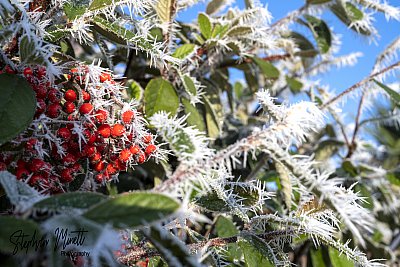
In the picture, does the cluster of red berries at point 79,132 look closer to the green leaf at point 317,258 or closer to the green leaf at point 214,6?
the green leaf at point 214,6

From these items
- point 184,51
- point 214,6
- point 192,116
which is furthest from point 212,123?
point 214,6

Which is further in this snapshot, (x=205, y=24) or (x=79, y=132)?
(x=205, y=24)

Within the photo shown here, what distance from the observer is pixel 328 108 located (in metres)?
1.78

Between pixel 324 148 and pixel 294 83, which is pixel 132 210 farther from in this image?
pixel 324 148

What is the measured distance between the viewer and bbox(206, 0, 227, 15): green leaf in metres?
1.91

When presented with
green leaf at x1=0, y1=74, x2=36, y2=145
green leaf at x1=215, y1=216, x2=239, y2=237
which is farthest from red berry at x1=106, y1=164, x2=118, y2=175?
green leaf at x1=215, y1=216, x2=239, y2=237

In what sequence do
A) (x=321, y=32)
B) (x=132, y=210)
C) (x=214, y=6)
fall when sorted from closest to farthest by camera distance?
(x=132, y=210) → (x=214, y=6) → (x=321, y=32)

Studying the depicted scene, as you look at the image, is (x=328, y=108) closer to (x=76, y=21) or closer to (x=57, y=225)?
(x=76, y=21)

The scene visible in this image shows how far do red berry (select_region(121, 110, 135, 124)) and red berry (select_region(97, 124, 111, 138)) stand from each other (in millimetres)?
37

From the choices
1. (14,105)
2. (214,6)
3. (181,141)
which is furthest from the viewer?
(214,6)

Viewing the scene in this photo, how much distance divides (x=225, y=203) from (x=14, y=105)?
1.62 feet

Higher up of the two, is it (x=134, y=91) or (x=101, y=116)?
(x=134, y=91)

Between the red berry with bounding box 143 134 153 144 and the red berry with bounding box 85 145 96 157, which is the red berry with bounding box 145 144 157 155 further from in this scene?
the red berry with bounding box 85 145 96 157

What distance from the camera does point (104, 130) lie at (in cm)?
92
